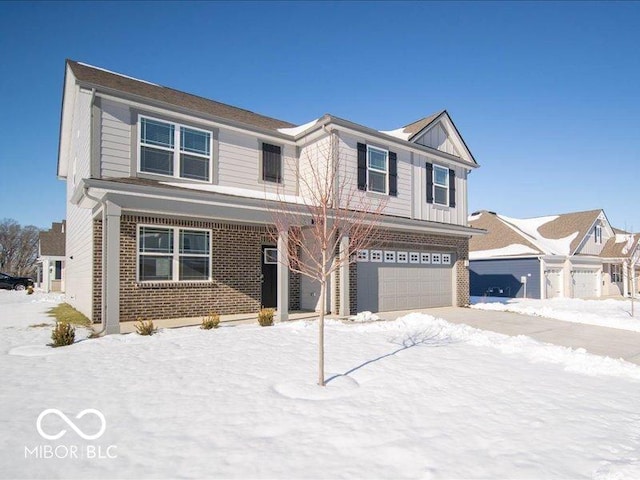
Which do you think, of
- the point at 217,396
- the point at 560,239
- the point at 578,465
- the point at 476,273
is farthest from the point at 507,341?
the point at 560,239

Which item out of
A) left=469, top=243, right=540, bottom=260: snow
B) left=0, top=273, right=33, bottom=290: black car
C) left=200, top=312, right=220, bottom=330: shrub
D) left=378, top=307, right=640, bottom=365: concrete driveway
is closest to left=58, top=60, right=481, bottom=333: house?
left=200, top=312, right=220, bottom=330: shrub

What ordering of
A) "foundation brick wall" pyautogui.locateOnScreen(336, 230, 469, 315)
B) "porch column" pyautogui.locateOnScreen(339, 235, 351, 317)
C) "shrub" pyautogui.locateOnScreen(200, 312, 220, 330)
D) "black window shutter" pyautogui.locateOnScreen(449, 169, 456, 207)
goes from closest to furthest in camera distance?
1. "shrub" pyautogui.locateOnScreen(200, 312, 220, 330)
2. "porch column" pyautogui.locateOnScreen(339, 235, 351, 317)
3. "foundation brick wall" pyautogui.locateOnScreen(336, 230, 469, 315)
4. "black window shutter" pyautogui.locateOnScreen(449, 169, 456, 207)

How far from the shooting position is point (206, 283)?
477 inches

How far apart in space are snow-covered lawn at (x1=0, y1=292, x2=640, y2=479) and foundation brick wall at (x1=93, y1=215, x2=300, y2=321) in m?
2.23

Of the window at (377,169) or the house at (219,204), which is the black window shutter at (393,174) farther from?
the window at (377,169)

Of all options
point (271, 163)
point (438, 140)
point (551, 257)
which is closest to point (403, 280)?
point (438, 140)

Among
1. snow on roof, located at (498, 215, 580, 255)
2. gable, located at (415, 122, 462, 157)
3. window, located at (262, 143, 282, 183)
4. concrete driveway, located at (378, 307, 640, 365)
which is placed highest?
gable, located at (415, 122, 462, 157)

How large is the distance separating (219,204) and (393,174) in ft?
23.7

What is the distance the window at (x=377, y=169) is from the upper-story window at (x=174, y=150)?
5.50 m

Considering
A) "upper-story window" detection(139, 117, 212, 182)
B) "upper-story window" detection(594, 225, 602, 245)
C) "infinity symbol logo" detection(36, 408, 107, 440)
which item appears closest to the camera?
"infinity symbol logo" detection(36, 408, 107, 440)

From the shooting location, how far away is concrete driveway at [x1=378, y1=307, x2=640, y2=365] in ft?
31.8

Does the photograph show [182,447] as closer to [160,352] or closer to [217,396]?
[217,396]

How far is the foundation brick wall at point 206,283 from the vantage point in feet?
35.4

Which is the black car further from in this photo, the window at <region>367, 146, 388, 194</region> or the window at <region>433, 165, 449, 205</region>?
the window at <region>433, 165, 449, 205</region>
